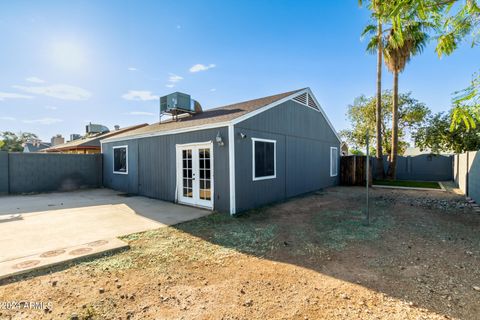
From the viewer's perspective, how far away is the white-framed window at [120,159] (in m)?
10.0

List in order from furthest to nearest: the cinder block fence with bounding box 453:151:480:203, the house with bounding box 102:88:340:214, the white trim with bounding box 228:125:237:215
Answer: the cinder block fence with bounding box 453:151:480:203 → the house with bounding box 102:88:340:214 → the white trim with bounding box 228:125:237:215

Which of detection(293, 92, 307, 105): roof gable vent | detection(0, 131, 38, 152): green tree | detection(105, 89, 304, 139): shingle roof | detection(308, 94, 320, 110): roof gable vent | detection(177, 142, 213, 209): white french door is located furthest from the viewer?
detection(0, 131, 38, 152): green tree

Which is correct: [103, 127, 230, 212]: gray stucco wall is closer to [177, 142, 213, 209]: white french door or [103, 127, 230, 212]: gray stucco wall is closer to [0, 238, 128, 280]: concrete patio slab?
[177, 142, 213, 209]: white french door

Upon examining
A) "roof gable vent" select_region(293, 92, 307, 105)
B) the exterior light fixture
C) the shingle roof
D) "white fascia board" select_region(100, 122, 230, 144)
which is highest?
"roof gable vent" select_region(293, 92, 307, 105)

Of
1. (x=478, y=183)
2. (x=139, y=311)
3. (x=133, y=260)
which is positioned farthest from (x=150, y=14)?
(x=478, y=183)

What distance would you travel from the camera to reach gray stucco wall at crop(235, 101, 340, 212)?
6.28 meters

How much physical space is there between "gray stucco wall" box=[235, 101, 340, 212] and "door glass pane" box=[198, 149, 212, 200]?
0.94 meters

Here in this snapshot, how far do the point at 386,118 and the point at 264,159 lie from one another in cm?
1627

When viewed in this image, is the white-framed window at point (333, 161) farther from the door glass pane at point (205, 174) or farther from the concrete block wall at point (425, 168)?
the door glass pane at point (205, 174)

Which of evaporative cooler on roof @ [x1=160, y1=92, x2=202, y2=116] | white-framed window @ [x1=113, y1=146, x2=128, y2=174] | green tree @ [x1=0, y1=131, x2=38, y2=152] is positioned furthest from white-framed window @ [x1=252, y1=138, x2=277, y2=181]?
green tree @ [x1=0, y1=131, x2=38, y2=152]


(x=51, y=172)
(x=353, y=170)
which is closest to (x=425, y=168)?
(x=353, y=170)

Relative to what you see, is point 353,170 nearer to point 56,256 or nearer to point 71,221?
point 71,221

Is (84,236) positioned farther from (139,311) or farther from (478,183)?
(478,183)

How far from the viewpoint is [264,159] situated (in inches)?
278
